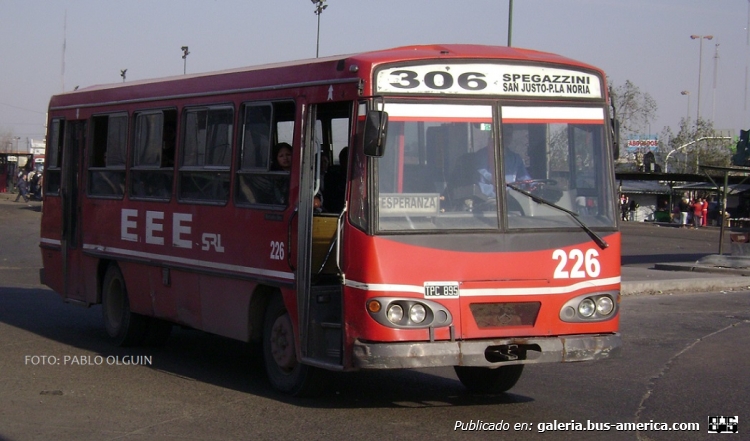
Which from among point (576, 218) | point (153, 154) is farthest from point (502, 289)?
point (153, 154)

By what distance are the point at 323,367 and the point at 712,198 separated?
62063 mm

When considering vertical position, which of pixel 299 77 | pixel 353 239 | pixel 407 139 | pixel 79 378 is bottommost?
pixel 79 378

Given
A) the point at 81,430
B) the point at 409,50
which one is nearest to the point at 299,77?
the point at 409,50

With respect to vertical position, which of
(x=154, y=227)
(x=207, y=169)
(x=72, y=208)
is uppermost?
(x=207, y=169)

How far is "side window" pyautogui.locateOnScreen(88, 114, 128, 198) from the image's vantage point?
11.2 metres

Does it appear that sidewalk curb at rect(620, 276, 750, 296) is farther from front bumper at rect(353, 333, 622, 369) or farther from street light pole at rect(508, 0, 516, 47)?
front bumper at rect(353, 333, 622, 369)

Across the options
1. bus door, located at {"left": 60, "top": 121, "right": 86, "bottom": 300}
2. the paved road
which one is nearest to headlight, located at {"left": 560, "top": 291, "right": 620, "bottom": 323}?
the paved road

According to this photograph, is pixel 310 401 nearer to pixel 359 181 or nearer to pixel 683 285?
pixel 359 181

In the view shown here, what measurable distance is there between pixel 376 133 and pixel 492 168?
1.11m

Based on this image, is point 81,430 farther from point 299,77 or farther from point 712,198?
point 712,198

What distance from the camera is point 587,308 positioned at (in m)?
7.70

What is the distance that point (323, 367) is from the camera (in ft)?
24.4

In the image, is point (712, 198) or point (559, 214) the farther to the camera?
point (712, 198)

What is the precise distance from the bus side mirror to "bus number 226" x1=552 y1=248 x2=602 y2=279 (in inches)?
67.7
